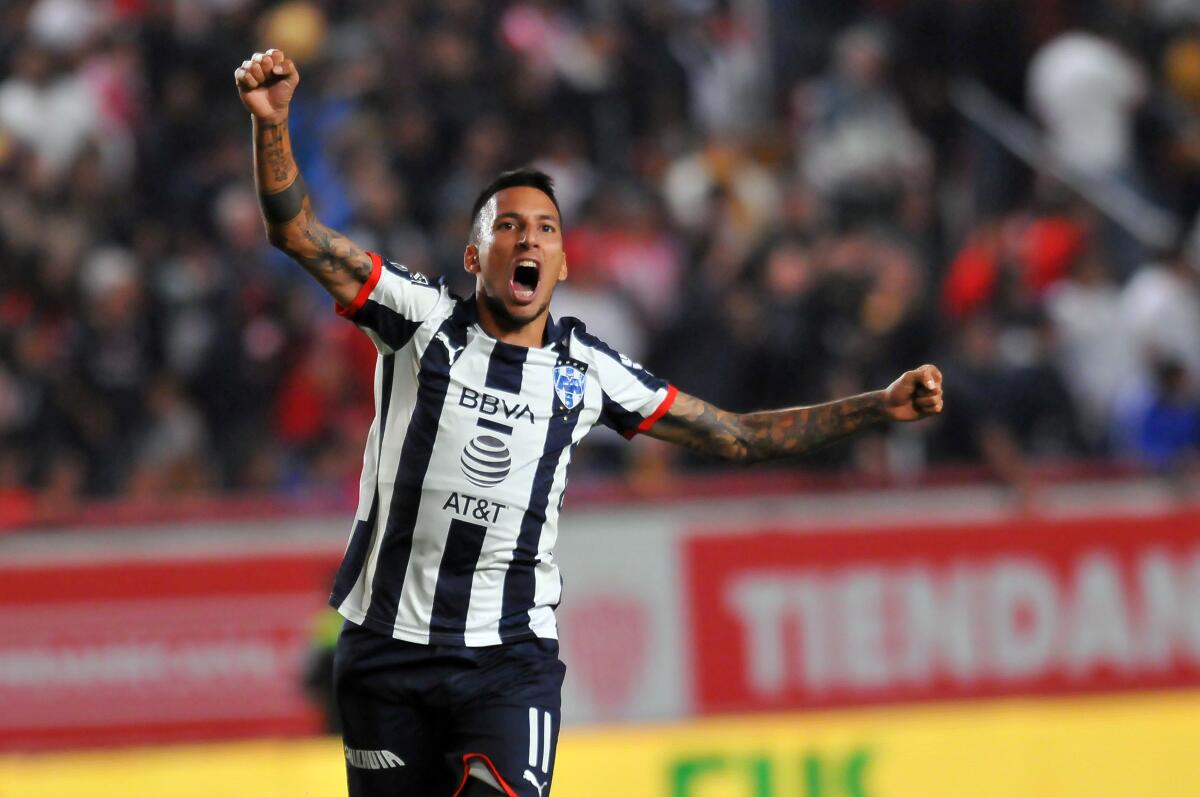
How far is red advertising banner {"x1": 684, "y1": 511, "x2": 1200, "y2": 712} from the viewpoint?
34.2 feet

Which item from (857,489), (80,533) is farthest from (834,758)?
(80,533)

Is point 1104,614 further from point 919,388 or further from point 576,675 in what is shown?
point 919,388

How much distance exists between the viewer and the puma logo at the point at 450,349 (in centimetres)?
508

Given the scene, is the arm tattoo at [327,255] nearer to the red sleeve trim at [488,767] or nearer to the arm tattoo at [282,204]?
the arm tattoo at [282,204]

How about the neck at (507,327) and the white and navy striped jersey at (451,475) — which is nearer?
the white and navy striped jersey at (451,475)

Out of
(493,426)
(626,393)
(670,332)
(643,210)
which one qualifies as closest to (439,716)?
(493,426)

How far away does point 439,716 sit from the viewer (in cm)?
504

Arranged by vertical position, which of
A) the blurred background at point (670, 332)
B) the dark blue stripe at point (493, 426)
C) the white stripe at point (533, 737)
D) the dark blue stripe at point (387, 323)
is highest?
the blurred background at point (670, 332)

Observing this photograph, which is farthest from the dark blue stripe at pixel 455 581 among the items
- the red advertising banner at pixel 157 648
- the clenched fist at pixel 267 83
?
the red advertising banner at pixel 157 648

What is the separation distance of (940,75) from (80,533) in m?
6.88

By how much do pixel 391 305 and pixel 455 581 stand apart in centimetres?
74

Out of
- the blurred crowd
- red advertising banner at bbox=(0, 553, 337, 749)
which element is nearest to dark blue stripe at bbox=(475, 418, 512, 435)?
red advertising banner at bbox=(0, 553, 337, 749)

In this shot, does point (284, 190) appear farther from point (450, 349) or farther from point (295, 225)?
point (450, 349)

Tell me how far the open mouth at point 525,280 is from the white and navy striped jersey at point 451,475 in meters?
0.17
